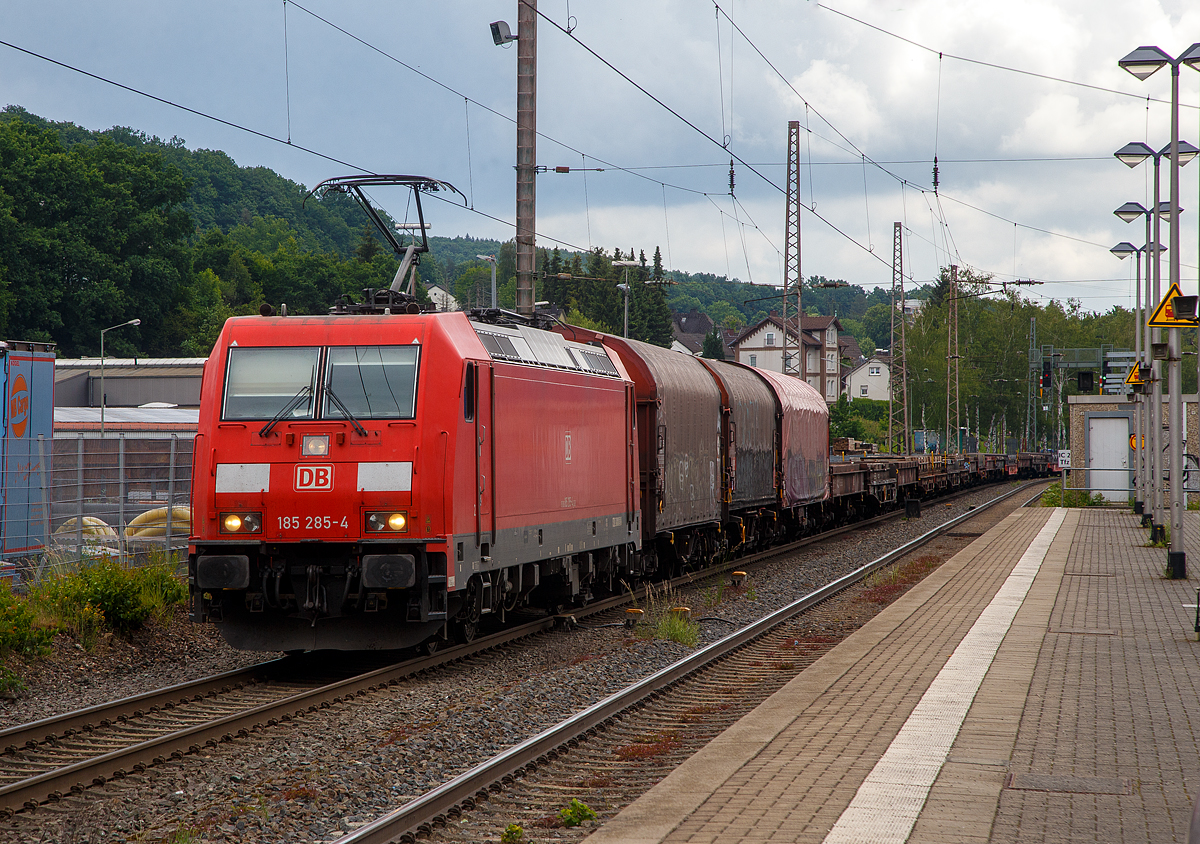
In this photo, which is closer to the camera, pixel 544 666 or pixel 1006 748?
pixel 1006 748

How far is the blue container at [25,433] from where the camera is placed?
14789 millimetres

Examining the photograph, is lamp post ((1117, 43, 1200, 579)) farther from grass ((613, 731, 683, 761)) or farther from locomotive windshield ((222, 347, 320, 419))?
locomotive windshield ((222, 347, 320, 419))

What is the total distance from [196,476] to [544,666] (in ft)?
12.4

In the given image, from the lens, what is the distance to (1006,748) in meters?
7.77

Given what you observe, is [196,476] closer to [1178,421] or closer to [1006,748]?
[1006,748]

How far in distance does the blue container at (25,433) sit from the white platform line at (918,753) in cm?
1061

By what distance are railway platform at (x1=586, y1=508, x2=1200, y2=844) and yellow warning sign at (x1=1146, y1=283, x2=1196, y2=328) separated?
167 inches

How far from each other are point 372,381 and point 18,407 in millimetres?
8802

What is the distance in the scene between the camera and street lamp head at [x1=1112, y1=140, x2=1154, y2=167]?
80.4 ft

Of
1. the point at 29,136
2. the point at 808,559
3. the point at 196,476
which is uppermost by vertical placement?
the point at 29,136

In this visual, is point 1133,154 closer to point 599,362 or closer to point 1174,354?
point 1174,354

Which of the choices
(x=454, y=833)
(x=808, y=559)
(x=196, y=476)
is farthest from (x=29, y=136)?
(x=454, y=833)

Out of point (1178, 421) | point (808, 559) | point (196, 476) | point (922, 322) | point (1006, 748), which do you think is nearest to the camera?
point (1006, 748)

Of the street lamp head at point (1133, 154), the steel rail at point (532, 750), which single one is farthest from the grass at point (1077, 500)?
the steel rail at point (532, 750)
